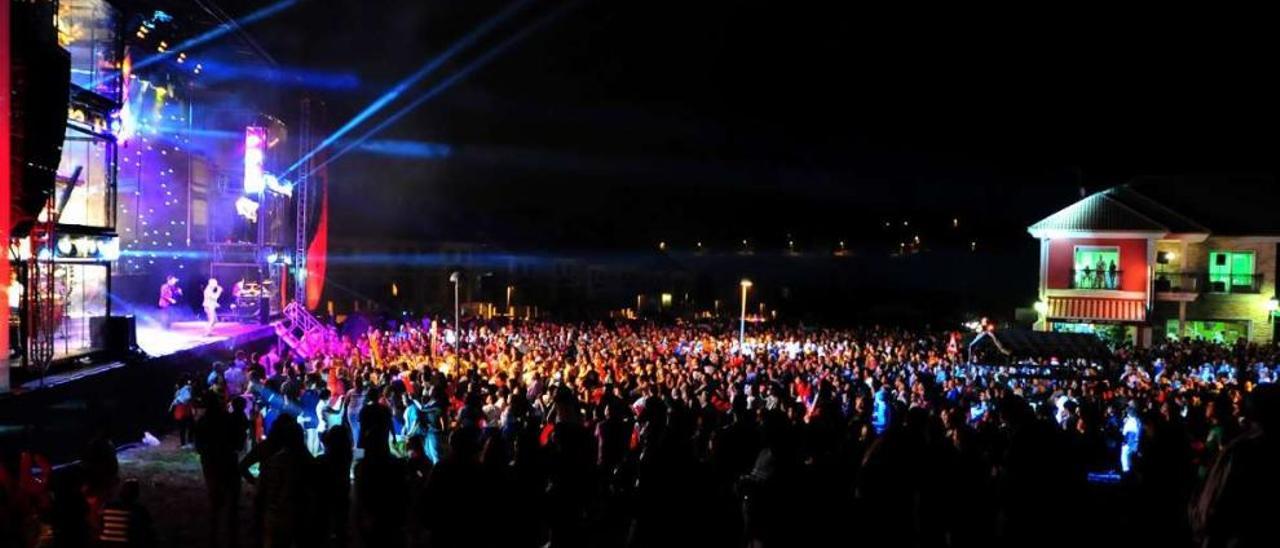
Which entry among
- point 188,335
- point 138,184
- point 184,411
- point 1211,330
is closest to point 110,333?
point 184,411

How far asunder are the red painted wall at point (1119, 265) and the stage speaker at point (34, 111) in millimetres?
27410

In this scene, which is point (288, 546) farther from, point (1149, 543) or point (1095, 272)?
point (1095, 272)

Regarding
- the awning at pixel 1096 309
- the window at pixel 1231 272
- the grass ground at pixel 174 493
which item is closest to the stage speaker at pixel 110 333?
the grass ground at pixel 174 493

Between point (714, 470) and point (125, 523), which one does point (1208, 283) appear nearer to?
point (714, 470)

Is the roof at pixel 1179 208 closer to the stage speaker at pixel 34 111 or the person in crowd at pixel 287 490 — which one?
the stage speaker at pixel 34 111

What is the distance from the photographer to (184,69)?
18.9 meters

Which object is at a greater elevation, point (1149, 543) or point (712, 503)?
point (712, 503)

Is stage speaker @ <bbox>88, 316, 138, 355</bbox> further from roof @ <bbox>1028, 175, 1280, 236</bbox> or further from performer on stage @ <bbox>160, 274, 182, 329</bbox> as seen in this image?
roof @ <bbox>1028, 175, 1280, 236</bbox>

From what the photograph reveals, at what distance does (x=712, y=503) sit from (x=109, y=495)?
355 cm

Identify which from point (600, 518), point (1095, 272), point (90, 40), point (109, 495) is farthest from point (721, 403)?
point (1095, 272)

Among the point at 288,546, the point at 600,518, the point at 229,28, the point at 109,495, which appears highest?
the point at 229,28

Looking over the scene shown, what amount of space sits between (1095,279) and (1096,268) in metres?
0.37

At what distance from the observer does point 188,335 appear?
16281 mm

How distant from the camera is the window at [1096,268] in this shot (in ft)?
88.7
